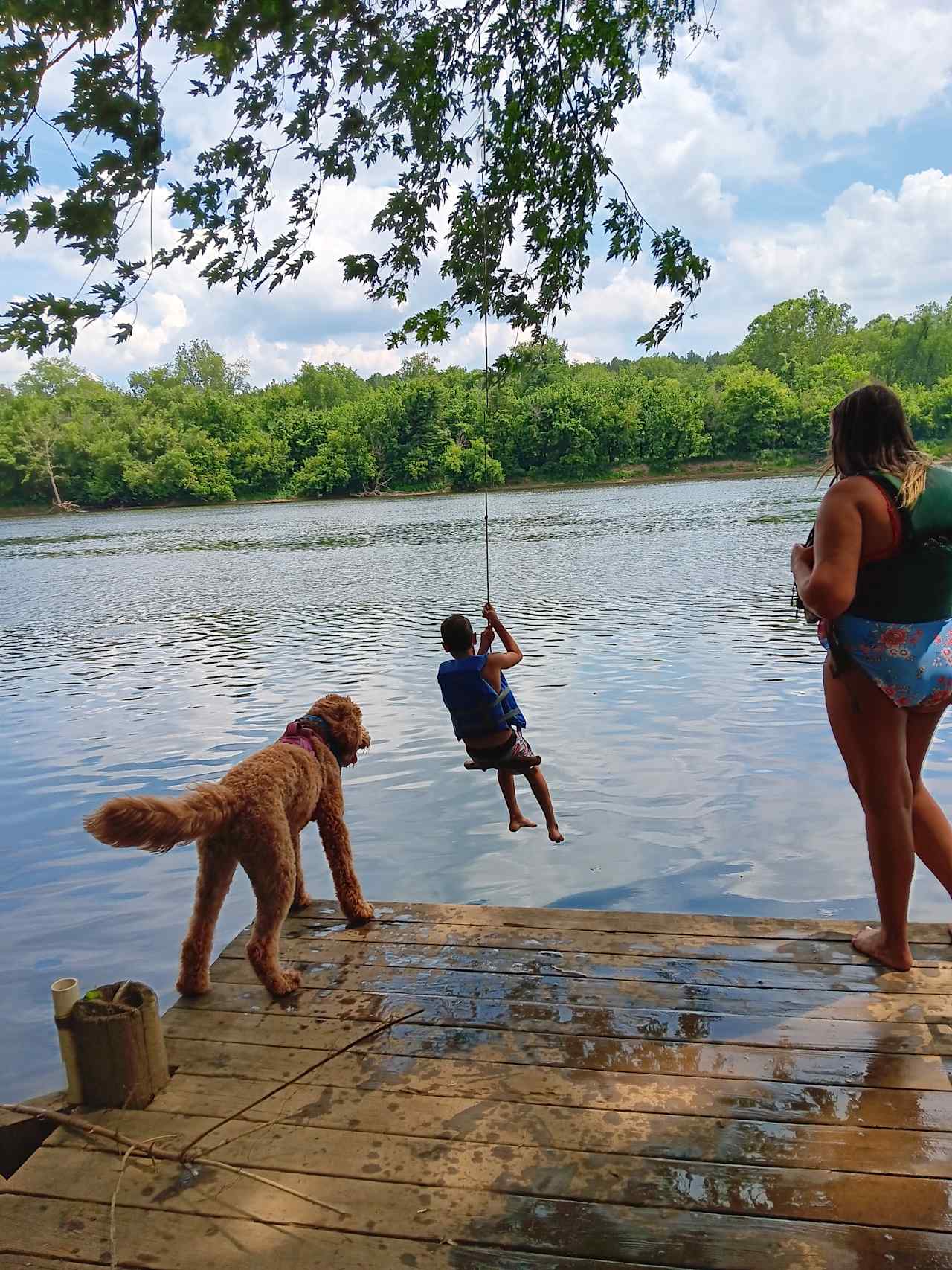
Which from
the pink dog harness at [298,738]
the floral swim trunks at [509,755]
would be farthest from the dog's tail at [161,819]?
the floral swim trunks at [509,755]

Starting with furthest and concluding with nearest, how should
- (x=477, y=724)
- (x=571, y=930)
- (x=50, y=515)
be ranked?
(x=50, y=515)
(x=477, y=724)
(x=571, y=930)

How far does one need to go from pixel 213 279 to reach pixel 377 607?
1489 cm

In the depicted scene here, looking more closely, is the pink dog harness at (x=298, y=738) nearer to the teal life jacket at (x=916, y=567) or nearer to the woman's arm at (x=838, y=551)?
the woman's arm at (x=838, y=551)

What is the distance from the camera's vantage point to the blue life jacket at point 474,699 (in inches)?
217

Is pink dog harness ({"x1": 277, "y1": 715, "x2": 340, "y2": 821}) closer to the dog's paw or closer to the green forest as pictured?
the dog's paw

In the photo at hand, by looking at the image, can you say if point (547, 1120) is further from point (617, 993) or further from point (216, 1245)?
point (216, 1245)

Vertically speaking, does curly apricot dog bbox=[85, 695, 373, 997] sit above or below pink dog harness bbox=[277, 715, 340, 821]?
below

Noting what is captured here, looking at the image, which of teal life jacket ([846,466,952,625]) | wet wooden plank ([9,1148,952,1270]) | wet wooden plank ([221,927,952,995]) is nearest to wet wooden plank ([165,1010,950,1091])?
wet wooden plank ([221,927,952,995])

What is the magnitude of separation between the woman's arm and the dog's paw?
9.05 feet

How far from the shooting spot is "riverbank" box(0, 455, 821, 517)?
2562 inches

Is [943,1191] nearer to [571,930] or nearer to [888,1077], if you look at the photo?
[888,1077]

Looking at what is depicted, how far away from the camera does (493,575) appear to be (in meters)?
25.1

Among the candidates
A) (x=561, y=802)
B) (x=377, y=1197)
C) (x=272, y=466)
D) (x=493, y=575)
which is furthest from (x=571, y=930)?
(x=272, y=466)

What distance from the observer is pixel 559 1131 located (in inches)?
115
